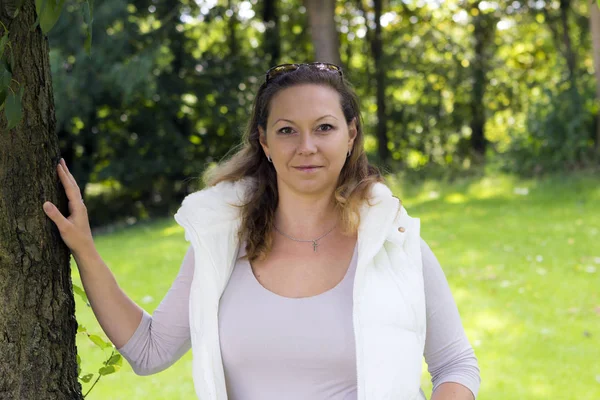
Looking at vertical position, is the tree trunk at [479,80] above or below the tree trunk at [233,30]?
below

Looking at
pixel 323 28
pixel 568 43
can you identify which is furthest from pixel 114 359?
pixel 568 43

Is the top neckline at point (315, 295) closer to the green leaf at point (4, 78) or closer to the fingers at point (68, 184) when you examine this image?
the fingers at point (68, 184)

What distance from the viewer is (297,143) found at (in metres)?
2.31

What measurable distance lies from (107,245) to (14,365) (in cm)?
871

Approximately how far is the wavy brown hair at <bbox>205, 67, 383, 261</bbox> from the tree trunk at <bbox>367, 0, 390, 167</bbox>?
13.5 meters

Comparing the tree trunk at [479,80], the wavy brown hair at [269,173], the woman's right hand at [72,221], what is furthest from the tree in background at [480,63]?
the woman's right hand at [72,221]

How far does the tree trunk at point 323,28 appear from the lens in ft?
40.2

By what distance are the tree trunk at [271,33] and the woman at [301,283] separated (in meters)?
13.5

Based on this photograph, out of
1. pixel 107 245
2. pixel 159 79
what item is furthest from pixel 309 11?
pixel 107 245

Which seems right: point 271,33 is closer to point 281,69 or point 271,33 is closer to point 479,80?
point 479,80

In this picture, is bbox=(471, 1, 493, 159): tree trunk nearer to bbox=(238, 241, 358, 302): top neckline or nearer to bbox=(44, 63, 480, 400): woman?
bbox=(44, 63, 480, 400): woman

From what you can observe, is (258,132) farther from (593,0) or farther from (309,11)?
(309,11)

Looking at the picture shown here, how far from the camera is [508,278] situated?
694 centimetres

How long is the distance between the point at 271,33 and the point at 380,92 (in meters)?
2.39
